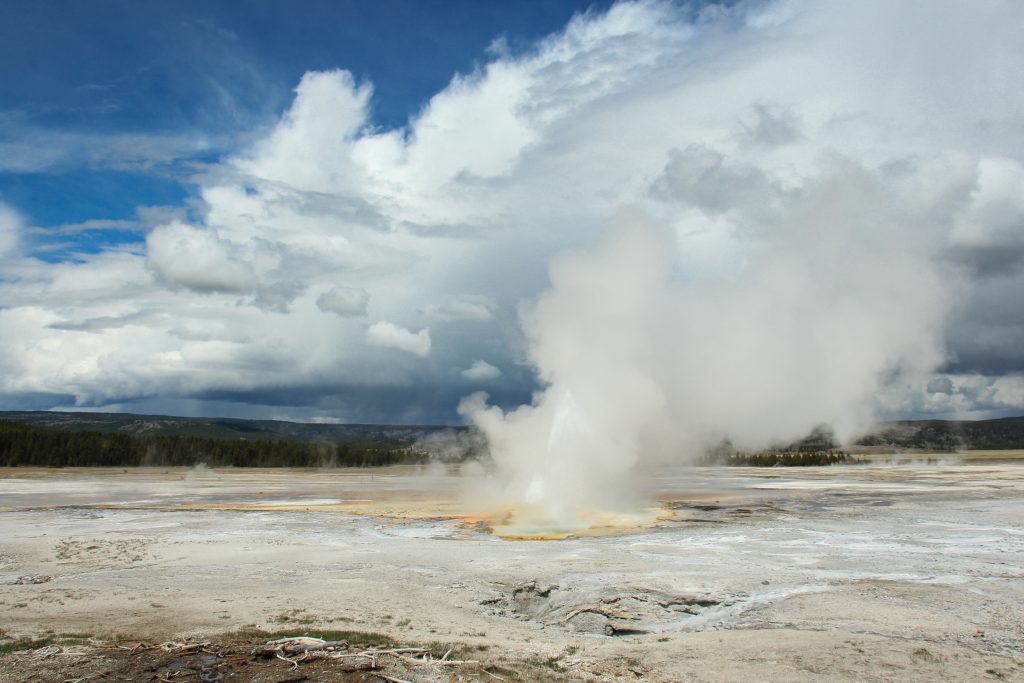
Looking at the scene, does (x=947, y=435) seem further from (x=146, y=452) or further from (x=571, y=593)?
(x=571, y=593)

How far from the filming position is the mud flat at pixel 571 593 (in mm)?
8094

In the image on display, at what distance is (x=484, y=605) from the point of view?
11.4m

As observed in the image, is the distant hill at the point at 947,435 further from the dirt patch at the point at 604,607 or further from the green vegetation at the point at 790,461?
the dirt patch at the point at 604,607

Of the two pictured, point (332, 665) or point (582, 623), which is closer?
point (332, 665)

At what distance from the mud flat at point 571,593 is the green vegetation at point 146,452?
64262mm

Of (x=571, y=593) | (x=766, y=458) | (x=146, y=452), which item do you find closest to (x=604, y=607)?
(x=571, y=593)

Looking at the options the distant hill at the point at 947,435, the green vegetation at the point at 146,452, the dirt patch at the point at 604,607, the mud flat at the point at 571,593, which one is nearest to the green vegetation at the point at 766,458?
the green vegetation at the point at 146,452

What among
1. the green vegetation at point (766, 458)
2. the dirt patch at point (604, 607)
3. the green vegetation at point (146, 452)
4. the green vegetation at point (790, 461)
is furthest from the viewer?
the green vegetation at point (766, 458)

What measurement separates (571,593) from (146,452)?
282 feet

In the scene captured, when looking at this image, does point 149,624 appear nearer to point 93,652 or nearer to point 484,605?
point 93,652

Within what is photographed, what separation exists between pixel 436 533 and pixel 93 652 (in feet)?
40.3

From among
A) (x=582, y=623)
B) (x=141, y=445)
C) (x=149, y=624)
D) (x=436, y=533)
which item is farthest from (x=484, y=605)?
(x=141, y=445)

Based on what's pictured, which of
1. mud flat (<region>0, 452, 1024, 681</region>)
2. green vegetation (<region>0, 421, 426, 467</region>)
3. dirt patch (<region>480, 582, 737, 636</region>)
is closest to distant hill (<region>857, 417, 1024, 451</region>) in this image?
green vegetation (<region>0, 421, 426, 467</region>)

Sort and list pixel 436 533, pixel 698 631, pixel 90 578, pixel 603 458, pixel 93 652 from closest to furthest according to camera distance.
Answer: pixel 93 652 → pixel 698 631 → pixel 90 578 → pixel 436 533 → pixel 603 458
